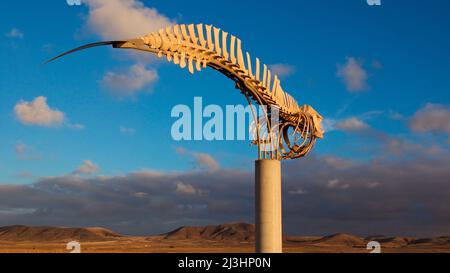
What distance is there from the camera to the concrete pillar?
75.8ft

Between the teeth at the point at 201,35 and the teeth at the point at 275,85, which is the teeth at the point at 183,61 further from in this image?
the teeth at the point at 275,85

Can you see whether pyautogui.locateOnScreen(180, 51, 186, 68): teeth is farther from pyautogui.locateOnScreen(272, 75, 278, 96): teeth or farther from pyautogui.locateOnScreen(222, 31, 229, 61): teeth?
pyautogui.locateOnScreen(272, 75, 278, 96): teeth

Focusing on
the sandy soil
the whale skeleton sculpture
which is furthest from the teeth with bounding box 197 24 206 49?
the sandy soil

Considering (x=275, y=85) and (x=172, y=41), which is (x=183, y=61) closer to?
(x=172, y=41)

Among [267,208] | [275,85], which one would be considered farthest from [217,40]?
[267,208]

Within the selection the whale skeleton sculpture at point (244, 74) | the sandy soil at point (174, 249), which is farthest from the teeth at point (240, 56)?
the sandy soil at point (174, 249)

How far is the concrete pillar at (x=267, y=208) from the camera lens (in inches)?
910

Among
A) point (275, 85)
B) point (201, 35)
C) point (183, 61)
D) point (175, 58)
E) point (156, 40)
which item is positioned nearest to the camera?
point (156, 40)

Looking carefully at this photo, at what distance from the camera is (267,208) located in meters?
23.2
